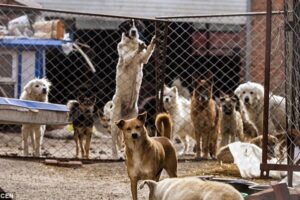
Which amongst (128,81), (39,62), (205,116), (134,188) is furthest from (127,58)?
(134,188)

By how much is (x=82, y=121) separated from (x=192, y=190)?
666 centimetres

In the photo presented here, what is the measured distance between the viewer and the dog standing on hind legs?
1056 cm

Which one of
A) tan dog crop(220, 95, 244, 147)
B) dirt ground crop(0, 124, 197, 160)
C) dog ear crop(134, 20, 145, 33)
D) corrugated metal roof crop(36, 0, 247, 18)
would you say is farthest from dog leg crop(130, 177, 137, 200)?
corrugated metal roof crop(36, 0, 247, 18)

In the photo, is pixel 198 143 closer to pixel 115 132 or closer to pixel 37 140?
pixel 115 132

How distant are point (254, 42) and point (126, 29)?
5134 mm

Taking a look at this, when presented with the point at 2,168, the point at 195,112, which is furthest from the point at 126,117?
the point at 2,168

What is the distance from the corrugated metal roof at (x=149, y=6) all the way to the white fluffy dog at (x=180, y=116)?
18.4ft

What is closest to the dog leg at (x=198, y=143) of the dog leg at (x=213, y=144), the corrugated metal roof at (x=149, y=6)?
the dog leg at (x=213, y=144)

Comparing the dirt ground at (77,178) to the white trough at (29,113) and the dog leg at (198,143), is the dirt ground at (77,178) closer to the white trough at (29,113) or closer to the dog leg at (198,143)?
the dog leg at (198,143)

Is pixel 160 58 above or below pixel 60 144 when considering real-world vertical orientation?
above

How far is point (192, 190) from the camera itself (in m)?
4.48

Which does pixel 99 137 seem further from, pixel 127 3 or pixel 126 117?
pixel 127 3

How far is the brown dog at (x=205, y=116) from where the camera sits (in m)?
10.9

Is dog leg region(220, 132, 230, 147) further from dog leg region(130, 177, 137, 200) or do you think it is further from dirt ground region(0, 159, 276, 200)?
dog leg region(130, 177, 137, 200)
